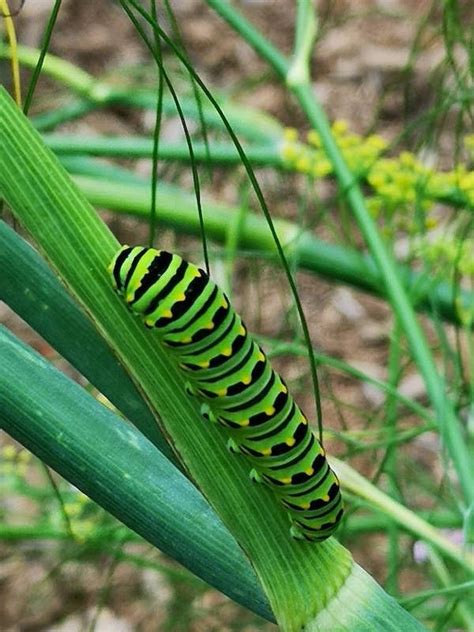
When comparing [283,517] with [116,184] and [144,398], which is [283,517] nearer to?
[144,398]

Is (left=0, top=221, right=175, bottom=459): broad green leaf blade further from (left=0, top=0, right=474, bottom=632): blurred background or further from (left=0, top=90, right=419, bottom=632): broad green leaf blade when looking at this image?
(left=0, top=0, right=474, bottom=632): blurred background

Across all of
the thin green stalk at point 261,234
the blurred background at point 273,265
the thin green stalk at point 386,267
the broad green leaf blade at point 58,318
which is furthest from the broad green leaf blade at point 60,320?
the thin green stalk at point 261,234

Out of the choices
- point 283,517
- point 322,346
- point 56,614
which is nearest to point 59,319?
point 283,517

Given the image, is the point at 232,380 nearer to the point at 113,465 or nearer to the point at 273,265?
the point at 113,465

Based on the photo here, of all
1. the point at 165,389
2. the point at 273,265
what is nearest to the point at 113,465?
the point at 165,389

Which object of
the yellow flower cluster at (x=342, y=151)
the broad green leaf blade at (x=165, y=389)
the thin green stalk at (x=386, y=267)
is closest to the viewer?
the broad green leaf blade at (x=165, y=389)

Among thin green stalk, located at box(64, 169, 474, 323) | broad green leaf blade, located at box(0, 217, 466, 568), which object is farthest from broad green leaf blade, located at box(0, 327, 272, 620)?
thin green stalk, located at box(64, 169, 474, 323)

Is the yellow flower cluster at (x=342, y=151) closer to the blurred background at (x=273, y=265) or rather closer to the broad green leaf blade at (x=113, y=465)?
the blurred background at (x=273, y=265)

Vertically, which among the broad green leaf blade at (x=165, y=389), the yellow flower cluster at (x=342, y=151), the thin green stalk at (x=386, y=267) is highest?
the yellow flower cluster at (x=342, y=151)
